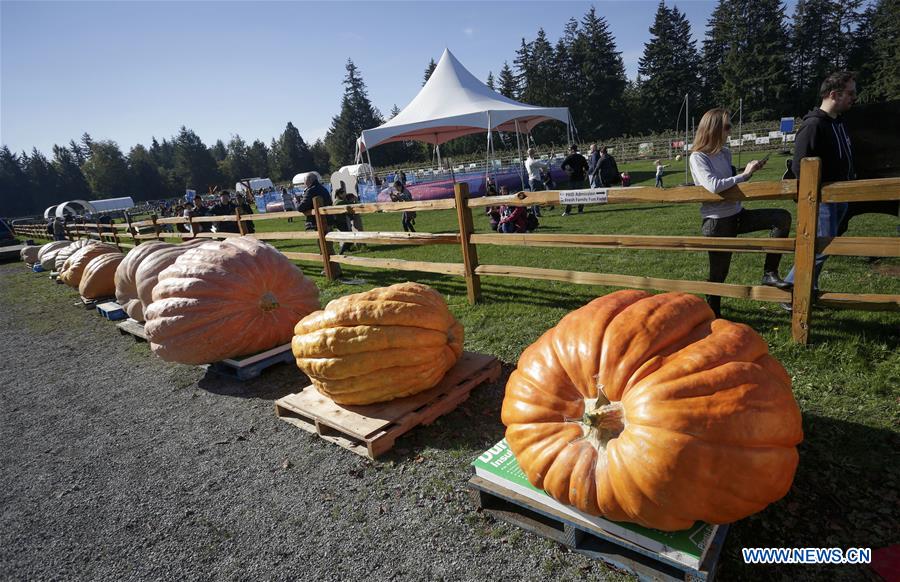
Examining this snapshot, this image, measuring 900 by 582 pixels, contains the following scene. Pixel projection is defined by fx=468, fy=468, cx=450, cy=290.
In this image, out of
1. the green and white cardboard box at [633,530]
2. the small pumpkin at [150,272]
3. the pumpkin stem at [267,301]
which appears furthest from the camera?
the small pumpkin at [150,272]

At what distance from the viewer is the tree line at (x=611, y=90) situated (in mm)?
53938

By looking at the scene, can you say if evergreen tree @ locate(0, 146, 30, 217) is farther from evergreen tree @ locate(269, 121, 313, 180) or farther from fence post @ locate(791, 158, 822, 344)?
fence post @ locate(791, 158, 822, 344)

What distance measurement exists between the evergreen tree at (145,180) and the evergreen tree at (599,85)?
75.9 metres

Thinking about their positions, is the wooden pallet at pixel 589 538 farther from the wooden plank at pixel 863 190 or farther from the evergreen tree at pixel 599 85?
the evergreen tree at pixel 599 85

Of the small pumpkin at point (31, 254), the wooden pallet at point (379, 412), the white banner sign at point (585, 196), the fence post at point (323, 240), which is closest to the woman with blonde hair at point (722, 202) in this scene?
the white banner sign at point (585, 196)

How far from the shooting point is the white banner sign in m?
4.45

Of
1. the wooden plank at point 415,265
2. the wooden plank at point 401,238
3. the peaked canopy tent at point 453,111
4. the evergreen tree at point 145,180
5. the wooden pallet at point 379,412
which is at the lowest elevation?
the wooden pallet at point 379,412

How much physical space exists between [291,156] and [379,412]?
3750 inches

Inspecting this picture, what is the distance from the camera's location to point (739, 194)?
12.1 ft

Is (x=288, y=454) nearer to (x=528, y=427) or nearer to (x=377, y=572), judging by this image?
(x=377, y=572)

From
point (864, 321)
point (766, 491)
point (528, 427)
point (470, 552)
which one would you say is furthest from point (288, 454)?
point (864, 321)

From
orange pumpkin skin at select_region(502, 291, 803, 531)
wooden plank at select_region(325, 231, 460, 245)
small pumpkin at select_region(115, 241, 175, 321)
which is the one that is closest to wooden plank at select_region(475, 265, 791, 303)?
wooden plank at select_region(325, 231, 460, 245)

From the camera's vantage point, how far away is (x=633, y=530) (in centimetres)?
190

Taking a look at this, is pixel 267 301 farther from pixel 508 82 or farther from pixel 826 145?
pixel 508 82
